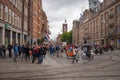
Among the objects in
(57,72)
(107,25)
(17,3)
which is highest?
(17,3)

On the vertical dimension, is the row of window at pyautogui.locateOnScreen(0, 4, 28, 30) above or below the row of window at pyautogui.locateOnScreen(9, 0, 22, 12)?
below

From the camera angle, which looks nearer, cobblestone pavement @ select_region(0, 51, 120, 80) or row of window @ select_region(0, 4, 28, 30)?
cobblestone pavement @ select_region(0, 51, 120, 80)

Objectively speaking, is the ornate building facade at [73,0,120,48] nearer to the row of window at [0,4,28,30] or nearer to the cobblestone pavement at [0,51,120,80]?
the row of window at [0,4,28,30]

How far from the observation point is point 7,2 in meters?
36.5

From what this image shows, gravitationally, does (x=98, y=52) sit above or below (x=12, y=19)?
below

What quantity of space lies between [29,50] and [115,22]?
164 feet

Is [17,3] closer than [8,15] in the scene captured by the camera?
No

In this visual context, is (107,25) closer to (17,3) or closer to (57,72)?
(17,3)

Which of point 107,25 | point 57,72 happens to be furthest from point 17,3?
point 107,25

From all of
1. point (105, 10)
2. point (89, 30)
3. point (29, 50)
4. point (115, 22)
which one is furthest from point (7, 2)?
point (89, 30)

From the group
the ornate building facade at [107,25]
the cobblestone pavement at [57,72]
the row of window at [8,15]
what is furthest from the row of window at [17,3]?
the ornate building facade at [107,25]

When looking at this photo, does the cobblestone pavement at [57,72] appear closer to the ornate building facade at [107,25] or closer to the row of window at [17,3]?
the row of window at [17,3]

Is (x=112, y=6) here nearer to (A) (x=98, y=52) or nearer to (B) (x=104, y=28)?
(B) (x=104, y=28)

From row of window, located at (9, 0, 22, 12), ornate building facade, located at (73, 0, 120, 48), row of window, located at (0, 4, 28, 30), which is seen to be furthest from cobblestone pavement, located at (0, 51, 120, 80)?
ornate building facade, located at (73, 0, 120, 48)
